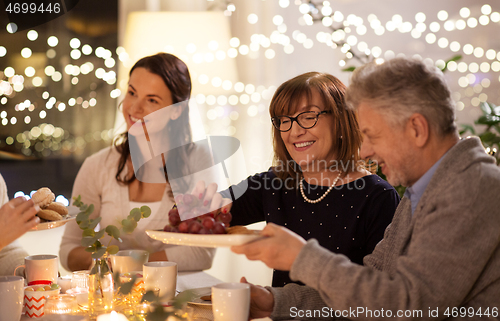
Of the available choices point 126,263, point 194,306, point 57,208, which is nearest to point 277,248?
point 194,306

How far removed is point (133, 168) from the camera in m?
2.15

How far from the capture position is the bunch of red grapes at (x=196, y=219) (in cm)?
108

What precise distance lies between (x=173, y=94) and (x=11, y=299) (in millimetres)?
1258

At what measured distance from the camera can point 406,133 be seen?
1.04m

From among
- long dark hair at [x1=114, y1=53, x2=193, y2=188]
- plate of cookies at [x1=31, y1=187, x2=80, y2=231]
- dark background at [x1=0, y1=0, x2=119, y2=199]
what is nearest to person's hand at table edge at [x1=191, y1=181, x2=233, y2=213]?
plate of cookies at [x1=31, y1=187, x2=80, y2=231]

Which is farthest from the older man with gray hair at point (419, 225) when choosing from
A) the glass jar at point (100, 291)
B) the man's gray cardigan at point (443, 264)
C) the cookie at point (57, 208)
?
the cookie at point (57, 208)

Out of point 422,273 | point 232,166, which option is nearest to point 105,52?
point 232,166

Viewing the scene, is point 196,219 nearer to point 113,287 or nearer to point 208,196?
point 208,196

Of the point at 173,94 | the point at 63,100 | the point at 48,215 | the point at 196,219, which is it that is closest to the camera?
the point at 196,219

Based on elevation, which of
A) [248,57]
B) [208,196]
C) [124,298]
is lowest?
[124,298]

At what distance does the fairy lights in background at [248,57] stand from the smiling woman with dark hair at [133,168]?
669mm

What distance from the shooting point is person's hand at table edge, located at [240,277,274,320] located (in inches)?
46.9

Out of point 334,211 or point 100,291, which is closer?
point 100,291

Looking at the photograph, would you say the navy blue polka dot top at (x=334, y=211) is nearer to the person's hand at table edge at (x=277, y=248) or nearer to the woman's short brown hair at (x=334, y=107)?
the woman's short brown hair at (x=334, y=107)
